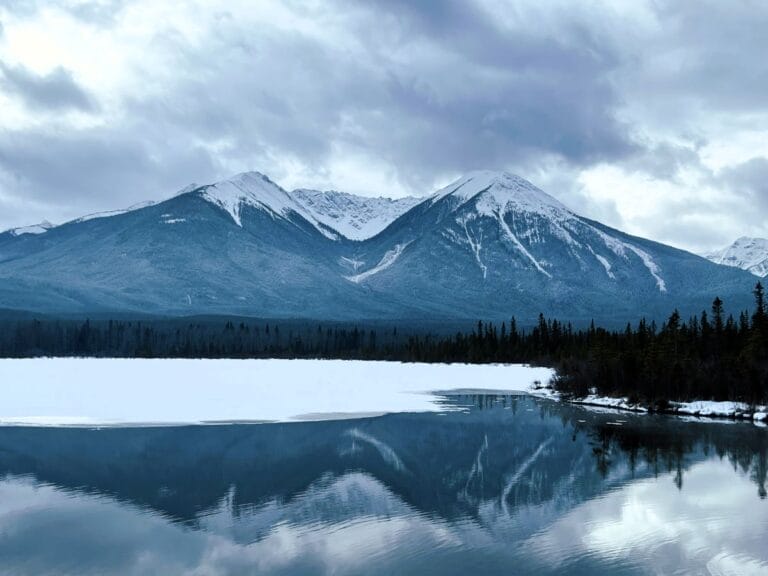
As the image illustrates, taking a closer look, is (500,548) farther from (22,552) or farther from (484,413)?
(484,413)

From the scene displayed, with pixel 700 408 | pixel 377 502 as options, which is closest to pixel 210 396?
pixel 700 408

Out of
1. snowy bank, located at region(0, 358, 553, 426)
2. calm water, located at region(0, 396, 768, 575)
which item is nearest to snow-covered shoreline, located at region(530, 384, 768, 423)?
calm water, located at region(0, 396, 768, 575)

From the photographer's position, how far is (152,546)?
2184 cm

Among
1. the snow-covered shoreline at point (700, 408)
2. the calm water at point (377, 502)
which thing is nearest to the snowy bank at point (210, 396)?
the calm water at point (377, 502)

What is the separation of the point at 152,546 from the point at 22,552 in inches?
123

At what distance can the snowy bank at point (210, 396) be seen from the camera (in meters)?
50.9

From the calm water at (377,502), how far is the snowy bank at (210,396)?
20.8 ft

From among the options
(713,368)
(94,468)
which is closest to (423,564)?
(94,468)

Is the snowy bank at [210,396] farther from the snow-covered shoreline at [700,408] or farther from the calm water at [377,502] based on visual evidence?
the snow-covered shoreline at [700,408]

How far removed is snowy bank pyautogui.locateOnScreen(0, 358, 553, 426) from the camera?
50906mm

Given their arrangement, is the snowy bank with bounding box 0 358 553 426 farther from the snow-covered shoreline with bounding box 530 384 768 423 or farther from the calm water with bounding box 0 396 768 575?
the snow-covered shoreline with bounding box 530 384 768 423

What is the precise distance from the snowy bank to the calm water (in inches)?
249

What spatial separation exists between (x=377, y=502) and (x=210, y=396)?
39410 millimetres

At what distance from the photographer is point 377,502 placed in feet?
90.9
